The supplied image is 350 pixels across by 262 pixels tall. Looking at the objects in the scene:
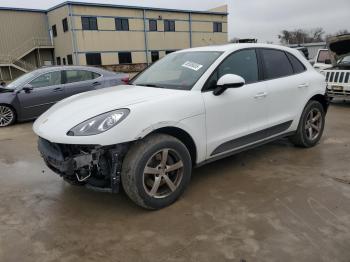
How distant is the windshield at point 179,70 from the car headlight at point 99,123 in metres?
0.91

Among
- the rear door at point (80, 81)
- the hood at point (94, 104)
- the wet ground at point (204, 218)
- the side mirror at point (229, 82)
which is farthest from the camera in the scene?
the rear door at point (80, 81)

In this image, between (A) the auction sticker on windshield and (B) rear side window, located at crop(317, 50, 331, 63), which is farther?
(B) rear side window, located at crop(317, 50, 331, 63)

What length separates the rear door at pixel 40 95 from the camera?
28.3 ft

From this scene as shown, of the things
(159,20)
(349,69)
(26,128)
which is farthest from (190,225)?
(159,20)

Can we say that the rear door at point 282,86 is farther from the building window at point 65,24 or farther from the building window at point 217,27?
the building window at point 217,27

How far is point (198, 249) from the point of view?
9.60ft

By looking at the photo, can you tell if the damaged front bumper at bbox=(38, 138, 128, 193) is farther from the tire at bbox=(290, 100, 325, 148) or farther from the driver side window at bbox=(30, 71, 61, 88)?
the driver side window at bbox=(30, 71, 61, 88)

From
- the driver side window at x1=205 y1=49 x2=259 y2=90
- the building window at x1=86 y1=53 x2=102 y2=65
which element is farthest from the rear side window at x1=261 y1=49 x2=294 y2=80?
the building window at x1=86 y1=53 x2=102 y2=65

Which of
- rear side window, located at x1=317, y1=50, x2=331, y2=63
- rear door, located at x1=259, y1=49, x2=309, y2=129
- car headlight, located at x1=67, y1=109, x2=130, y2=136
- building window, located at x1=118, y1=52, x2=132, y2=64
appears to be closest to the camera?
car headlight, located at x1=67, y1=109, x2=130, y2=136

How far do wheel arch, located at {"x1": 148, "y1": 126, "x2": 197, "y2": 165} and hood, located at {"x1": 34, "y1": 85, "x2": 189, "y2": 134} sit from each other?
1.10ft

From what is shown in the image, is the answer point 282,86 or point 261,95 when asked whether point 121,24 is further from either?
point 261,95

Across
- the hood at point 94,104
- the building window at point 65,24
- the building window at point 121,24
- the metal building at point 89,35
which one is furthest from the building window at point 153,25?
the hood at point 94,104

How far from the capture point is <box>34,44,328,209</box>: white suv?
3328mm

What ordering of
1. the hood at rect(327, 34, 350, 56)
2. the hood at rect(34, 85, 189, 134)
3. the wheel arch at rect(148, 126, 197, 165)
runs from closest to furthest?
1. the hood at rect(34, 85, 189, 134)
2. the wheel arch at rect(148, 126, 197, 165)
3. the hood at rect(327, 34, 350, 56)
